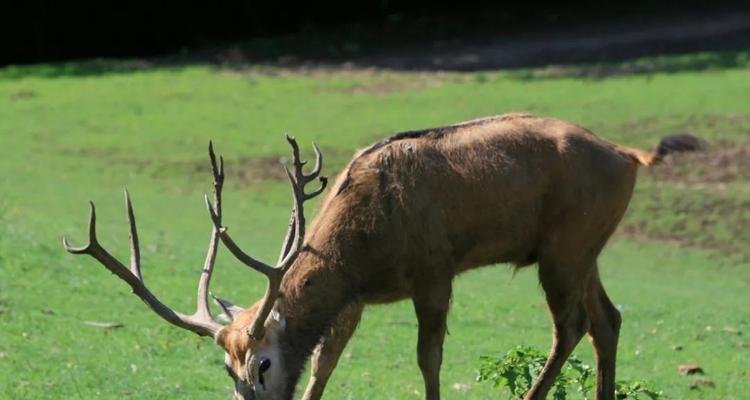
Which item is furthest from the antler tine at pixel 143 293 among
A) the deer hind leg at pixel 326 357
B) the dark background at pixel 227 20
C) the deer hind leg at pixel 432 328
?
the dark background at pixel 227 20

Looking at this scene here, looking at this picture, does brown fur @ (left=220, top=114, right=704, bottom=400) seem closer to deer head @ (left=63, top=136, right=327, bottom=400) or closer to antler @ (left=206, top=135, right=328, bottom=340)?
deer head @ (left=63, top=136, right=327, bottom=400)

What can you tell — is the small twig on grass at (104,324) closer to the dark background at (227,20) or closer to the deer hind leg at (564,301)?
the deer hind leg at (564,301)

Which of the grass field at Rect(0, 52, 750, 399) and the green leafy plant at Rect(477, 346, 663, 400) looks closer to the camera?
the green leafy plant at Rect(477, 346, 663, 400)

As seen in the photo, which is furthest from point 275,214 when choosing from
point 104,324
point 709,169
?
point 104,324

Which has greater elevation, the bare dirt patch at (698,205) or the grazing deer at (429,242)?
the grazing deer at (429,242)

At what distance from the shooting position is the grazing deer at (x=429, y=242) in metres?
8.00

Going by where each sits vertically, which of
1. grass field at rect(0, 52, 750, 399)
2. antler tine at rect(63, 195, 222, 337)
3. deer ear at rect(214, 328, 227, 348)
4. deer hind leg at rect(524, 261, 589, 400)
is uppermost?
antler tine at rect(63, 195, 222, 337)

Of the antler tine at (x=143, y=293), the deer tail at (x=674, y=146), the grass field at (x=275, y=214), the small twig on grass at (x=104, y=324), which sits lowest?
Answer: the grass field at (x=275, y=214)

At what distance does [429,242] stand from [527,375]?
39.4 inches

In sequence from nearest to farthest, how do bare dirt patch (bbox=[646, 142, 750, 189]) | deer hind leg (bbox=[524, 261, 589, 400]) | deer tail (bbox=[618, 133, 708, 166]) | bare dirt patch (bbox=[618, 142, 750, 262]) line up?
deer hind leg (bbox=[524, 261, 589, 400]) < deer tail (bbox=[618, 133, 708, 166]) < bare dirt patch (bbox=[618, 142, 750, 262]) < bare dirt patch (bbox=[646, 142, 750, 189])

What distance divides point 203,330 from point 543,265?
223 cm

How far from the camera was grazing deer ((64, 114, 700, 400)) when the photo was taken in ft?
26.2

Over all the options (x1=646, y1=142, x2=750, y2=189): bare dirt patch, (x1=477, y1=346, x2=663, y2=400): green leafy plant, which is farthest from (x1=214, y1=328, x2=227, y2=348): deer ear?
(x1=646, y1=142, x2=750, y2=189): bare dirt patch

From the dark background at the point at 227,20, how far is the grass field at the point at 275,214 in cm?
425
